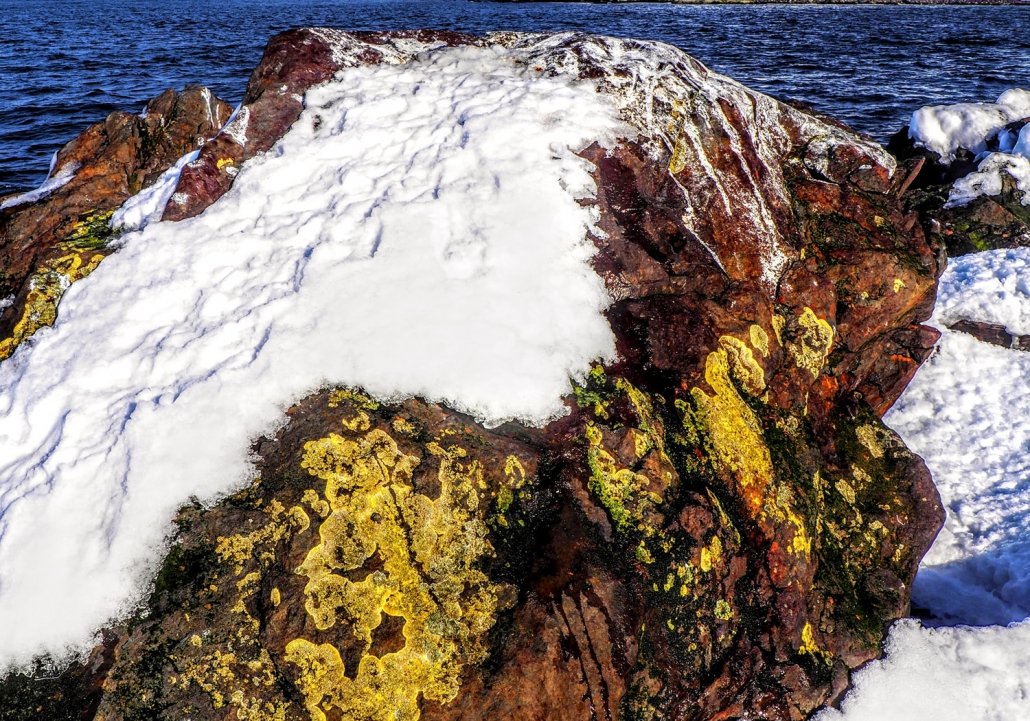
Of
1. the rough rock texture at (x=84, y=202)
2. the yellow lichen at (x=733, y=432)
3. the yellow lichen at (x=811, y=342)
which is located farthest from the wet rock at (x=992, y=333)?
the rough rock texture at (x=84, y=202)

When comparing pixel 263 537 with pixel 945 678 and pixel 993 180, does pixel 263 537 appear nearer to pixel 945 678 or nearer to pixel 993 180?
pixel 945 678

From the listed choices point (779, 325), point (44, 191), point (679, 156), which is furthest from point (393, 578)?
point (44, 191)

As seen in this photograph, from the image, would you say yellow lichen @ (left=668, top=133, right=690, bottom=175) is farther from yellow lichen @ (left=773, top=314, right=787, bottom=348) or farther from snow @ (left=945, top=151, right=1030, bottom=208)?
snow @ (left=945, top=151, right=1030, bottom=208)

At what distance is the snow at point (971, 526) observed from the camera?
11.6 ft

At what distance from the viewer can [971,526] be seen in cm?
510

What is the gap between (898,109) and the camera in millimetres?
15523

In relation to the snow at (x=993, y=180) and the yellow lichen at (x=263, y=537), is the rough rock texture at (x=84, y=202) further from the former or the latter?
the snow at (x=993, y=180)

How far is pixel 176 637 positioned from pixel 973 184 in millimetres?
11373

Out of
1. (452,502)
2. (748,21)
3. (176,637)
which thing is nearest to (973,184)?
(452,502)

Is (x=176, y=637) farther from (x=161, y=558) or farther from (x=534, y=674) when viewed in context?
(x=534, y=674)

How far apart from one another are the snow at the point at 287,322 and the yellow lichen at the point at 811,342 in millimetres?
1547

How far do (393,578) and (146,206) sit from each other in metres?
3.57

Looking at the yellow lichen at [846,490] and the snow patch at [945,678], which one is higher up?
the yellow lichen at [846,490]

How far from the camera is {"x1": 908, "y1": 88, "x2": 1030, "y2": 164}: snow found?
34.4 feet
